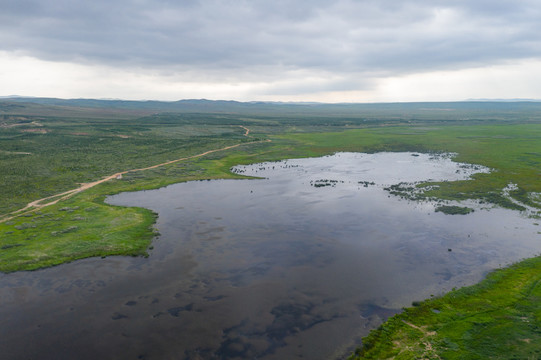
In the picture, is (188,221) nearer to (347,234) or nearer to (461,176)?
(347,234)

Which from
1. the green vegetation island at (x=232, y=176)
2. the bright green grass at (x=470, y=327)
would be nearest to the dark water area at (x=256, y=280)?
the bright green grass at (x=470, y=327)

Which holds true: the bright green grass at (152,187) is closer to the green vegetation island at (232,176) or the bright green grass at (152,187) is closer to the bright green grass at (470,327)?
the green vegetation island at (232,176)

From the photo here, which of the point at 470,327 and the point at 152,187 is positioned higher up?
the point at 152,187

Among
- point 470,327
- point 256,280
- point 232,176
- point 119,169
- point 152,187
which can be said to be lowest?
point 256,280

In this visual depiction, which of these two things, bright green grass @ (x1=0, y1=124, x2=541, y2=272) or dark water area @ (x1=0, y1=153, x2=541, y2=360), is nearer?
dark water area @ (x1=0, y1=153, x2=541, y2=360)

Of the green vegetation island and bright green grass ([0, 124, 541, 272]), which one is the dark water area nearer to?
the green vegetation island

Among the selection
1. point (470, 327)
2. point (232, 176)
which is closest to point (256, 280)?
point (470, 327)

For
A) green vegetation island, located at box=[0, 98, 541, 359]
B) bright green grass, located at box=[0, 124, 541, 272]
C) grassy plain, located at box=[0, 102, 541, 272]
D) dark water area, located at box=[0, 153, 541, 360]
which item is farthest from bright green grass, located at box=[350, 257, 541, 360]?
grassy plain, located at box=[0, 102, 541, 272]

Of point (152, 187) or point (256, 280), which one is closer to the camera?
point (256, 280)

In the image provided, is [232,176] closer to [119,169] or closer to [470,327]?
[119,169]
